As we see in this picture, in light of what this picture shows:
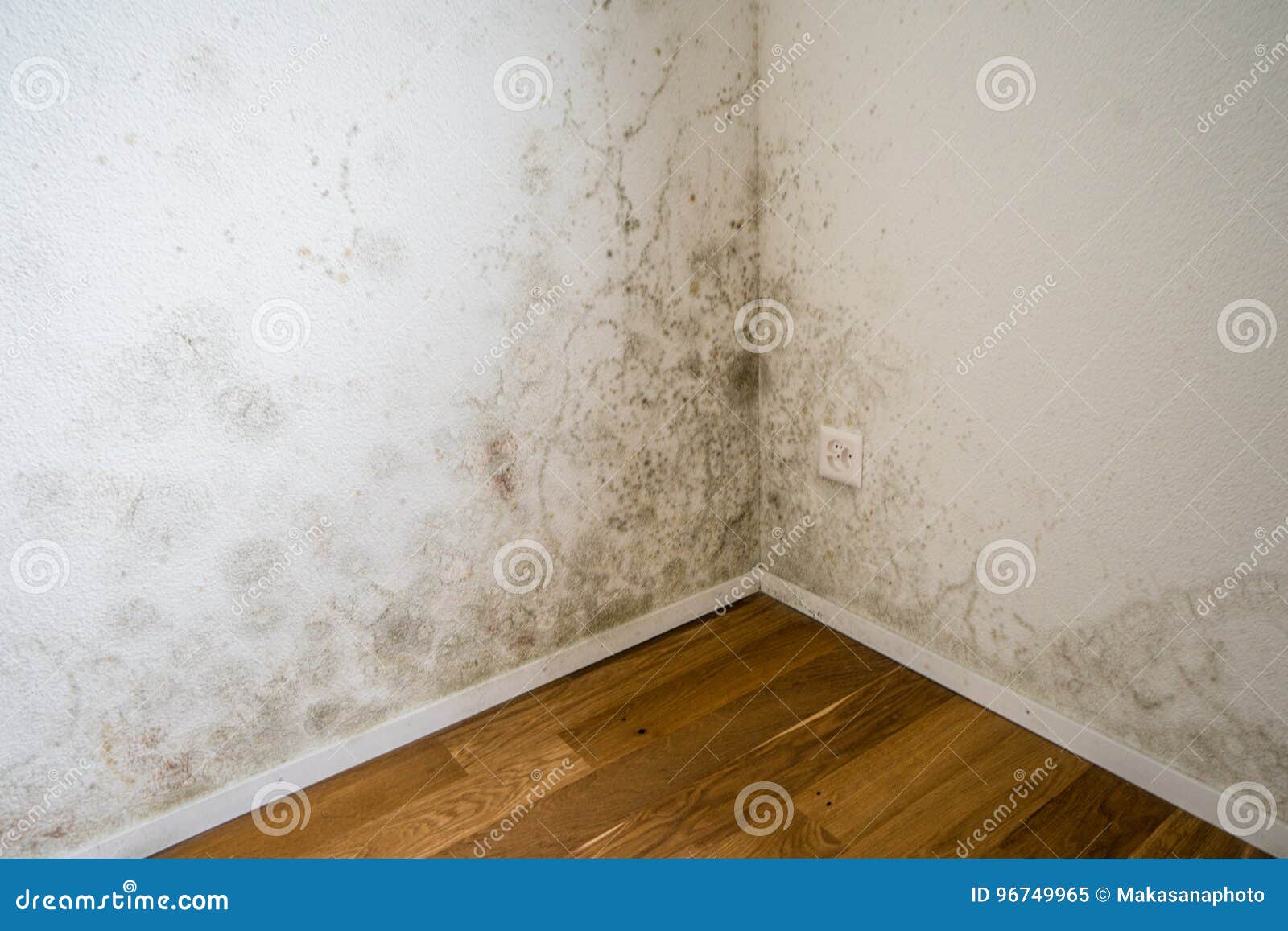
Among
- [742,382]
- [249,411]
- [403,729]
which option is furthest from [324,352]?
[742,382]

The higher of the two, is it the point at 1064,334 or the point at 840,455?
the point at 1064,334

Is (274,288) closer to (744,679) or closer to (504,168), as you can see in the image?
(504,168)

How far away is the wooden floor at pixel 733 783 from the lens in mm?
1250

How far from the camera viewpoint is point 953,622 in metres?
1.57

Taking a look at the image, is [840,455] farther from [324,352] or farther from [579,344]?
[324,352]

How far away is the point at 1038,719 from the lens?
1.45 meters

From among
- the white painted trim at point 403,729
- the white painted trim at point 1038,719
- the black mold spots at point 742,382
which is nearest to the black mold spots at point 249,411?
the white painted trim at point 403,729

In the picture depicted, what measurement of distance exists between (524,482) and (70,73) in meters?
0.88

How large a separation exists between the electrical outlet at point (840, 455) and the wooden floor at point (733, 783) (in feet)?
1.23

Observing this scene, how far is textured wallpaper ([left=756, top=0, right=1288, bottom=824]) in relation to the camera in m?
1.09

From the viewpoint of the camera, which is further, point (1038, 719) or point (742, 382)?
point (742, 382)

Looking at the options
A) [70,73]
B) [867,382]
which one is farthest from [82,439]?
[867,382]

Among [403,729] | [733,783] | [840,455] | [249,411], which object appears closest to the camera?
[249,411]

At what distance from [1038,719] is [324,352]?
1330 mm
